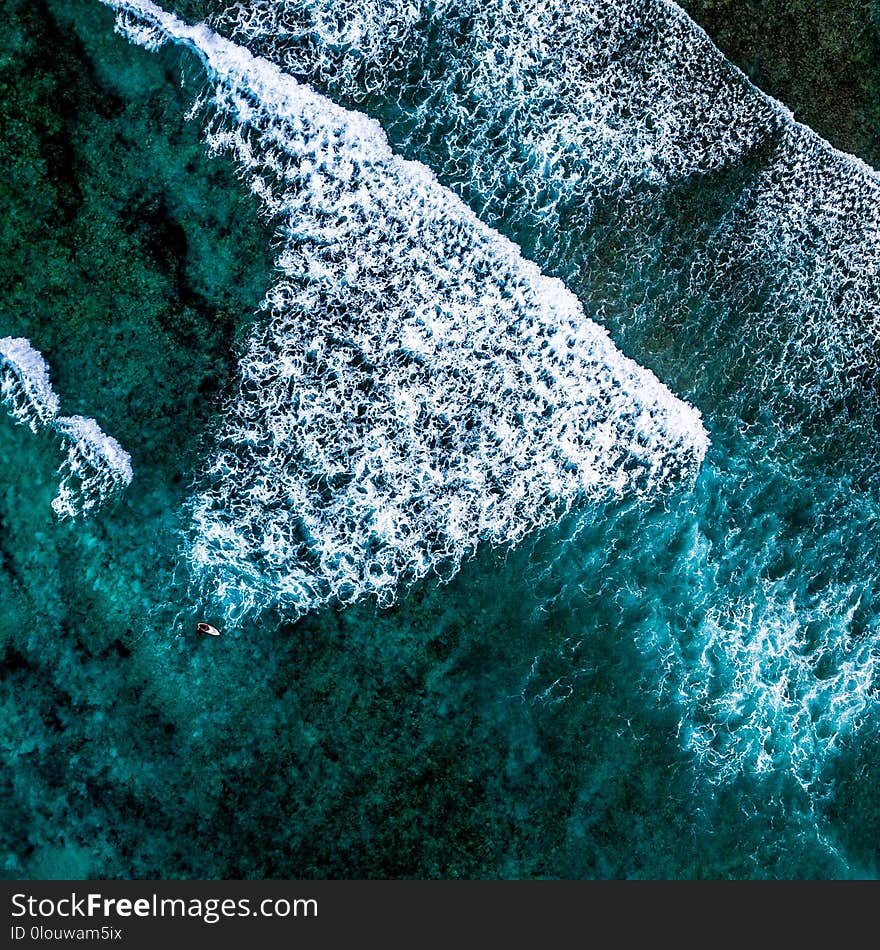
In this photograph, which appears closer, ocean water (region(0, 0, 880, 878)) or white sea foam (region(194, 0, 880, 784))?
ocean water (region(0, 0, 880, 878))

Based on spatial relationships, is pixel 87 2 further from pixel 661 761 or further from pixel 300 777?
pixel 661 761

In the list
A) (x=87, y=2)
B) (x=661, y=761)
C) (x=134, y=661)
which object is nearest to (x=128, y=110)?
(x=87, y=2)

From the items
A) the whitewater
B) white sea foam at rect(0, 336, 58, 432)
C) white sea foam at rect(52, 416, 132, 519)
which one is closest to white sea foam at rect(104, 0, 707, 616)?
the whitewater

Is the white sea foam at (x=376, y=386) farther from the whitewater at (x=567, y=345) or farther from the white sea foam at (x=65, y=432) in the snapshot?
the white sea foam at (x=65, y=432)

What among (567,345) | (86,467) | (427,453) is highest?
(567,345)

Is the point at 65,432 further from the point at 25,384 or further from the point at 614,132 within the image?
the point at 614,132

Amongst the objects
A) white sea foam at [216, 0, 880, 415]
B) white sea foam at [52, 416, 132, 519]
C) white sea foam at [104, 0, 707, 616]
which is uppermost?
white sea foam at [216, 0, 880, 415]

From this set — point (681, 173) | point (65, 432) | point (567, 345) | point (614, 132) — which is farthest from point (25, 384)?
point (681, 173)

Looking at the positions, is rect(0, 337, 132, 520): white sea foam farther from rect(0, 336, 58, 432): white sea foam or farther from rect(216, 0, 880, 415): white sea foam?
rect(216, 0, 880, 415): white sea foam
